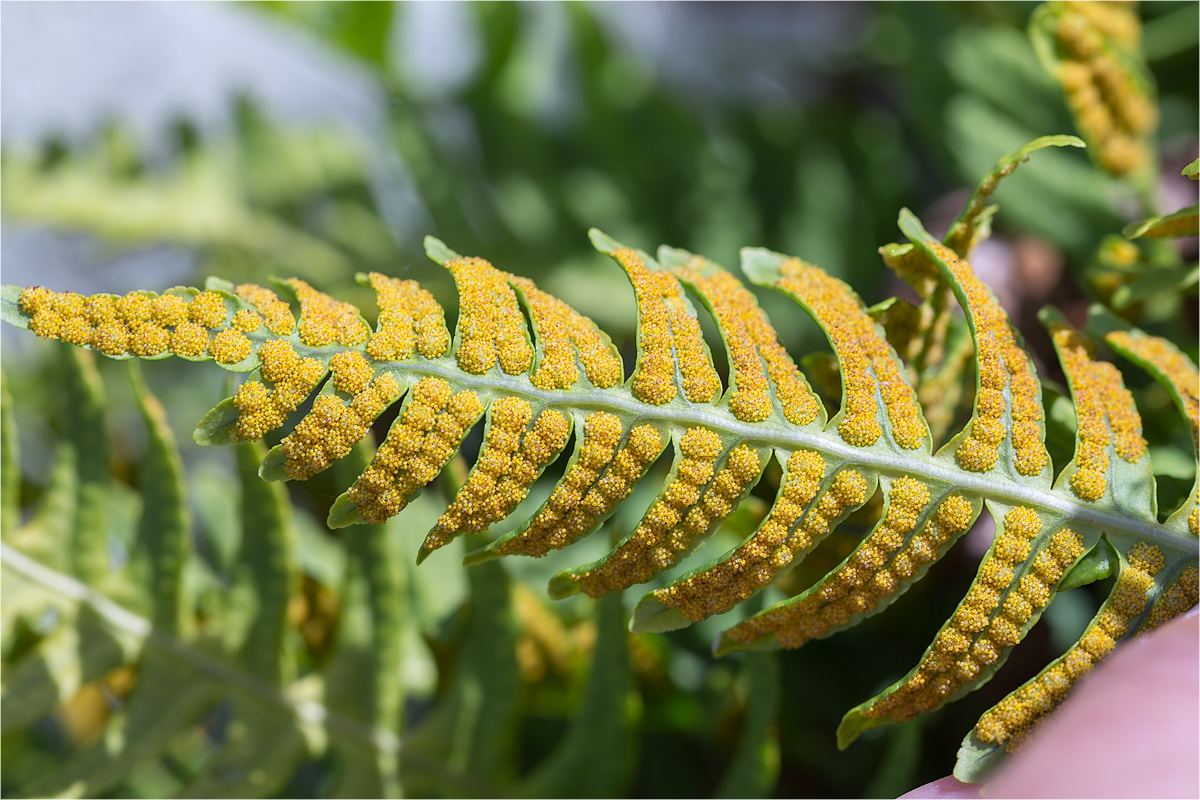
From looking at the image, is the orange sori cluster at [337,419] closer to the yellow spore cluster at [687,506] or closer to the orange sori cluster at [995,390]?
the yellow spore cluster at [687,506]

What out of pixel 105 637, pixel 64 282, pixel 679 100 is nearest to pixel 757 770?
pixel 105 637

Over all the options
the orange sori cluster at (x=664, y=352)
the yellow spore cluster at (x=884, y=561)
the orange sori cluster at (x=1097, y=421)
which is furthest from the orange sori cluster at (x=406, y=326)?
the orange sori cluster at (x=1097, y=421)

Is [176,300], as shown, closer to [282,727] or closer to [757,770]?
[282,727]

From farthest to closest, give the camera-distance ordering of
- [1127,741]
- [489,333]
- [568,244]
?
[568,244] → [489,333] → [1127,741]

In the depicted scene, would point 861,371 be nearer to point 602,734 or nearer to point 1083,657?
point 1083,657

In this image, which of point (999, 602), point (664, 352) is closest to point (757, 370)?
point (664, 352)
